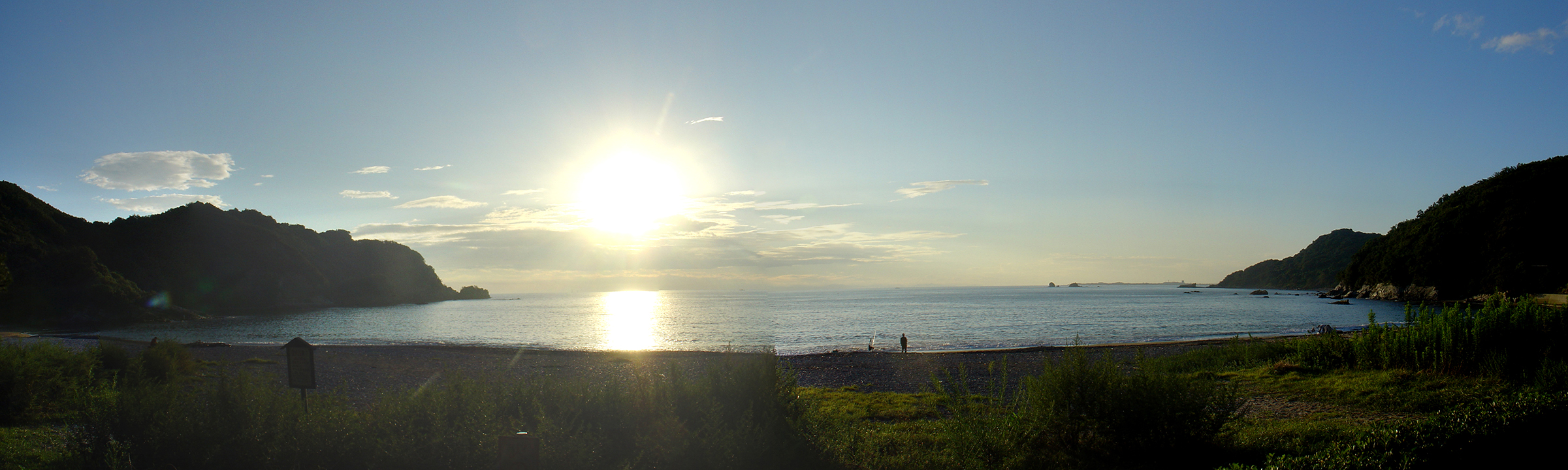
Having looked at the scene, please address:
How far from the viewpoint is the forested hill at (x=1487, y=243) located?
2527 inches

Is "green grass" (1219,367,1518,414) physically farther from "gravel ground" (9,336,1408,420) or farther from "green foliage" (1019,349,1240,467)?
"green foliage" (1019,349,1240,467)

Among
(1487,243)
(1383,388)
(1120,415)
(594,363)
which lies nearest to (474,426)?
(1120,415)

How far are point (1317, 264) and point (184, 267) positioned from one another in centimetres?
24525

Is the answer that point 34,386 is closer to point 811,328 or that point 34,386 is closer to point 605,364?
Answer: point 605,364

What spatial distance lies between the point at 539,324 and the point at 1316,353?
68195mm

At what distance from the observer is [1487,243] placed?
71.7 metres

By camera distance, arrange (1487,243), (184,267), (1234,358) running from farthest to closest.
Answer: (184,267)
(1487,243)
(1234,358)

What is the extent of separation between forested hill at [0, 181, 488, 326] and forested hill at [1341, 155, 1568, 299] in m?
118

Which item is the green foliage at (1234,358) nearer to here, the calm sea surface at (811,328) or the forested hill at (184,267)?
the calm sea surface at (811,328)

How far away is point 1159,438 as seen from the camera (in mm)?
6066

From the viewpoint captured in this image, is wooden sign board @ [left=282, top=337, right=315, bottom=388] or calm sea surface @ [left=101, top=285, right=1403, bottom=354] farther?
calm sea surface @ [left=101, top=285, right=1403, bottom=354]

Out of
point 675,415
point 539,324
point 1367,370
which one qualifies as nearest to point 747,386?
point 675,415

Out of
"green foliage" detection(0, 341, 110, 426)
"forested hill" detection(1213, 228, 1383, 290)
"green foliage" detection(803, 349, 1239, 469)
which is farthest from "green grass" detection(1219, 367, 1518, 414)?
"forested hill" detection(1213, 228, 1383, 290)

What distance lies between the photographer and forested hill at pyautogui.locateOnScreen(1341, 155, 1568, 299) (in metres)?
64.2
